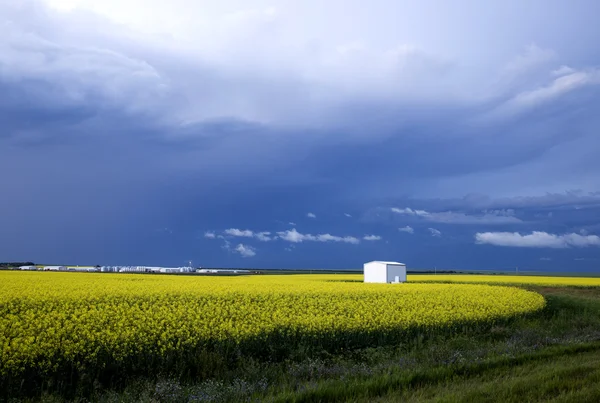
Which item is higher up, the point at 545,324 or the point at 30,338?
the point at 30,338

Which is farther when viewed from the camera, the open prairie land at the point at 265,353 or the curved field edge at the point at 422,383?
the open prairie land at the point at 265,353

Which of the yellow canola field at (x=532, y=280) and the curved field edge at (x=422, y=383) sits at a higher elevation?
the curved field edge at (x=422, y=383)

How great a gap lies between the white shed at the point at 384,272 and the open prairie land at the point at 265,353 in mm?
33364

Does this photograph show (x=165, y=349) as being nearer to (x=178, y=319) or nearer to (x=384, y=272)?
(x=178, y=319)

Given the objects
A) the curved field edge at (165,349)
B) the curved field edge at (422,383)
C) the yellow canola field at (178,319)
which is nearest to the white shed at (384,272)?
the yellow canola field at (178,319)

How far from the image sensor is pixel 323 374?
9.51 m

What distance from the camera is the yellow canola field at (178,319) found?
9.87 meters

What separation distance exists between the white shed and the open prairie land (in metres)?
33.4

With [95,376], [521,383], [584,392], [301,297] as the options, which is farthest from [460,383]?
[301,297]

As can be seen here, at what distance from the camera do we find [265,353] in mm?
12672

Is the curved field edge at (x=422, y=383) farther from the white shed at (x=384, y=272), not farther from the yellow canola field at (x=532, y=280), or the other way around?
the yellow canola field at (x=532, y=280)

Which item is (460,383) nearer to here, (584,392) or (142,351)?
(584,392)

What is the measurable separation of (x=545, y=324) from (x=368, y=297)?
296 inches

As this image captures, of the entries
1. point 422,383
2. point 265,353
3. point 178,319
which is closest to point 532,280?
point 265,353
